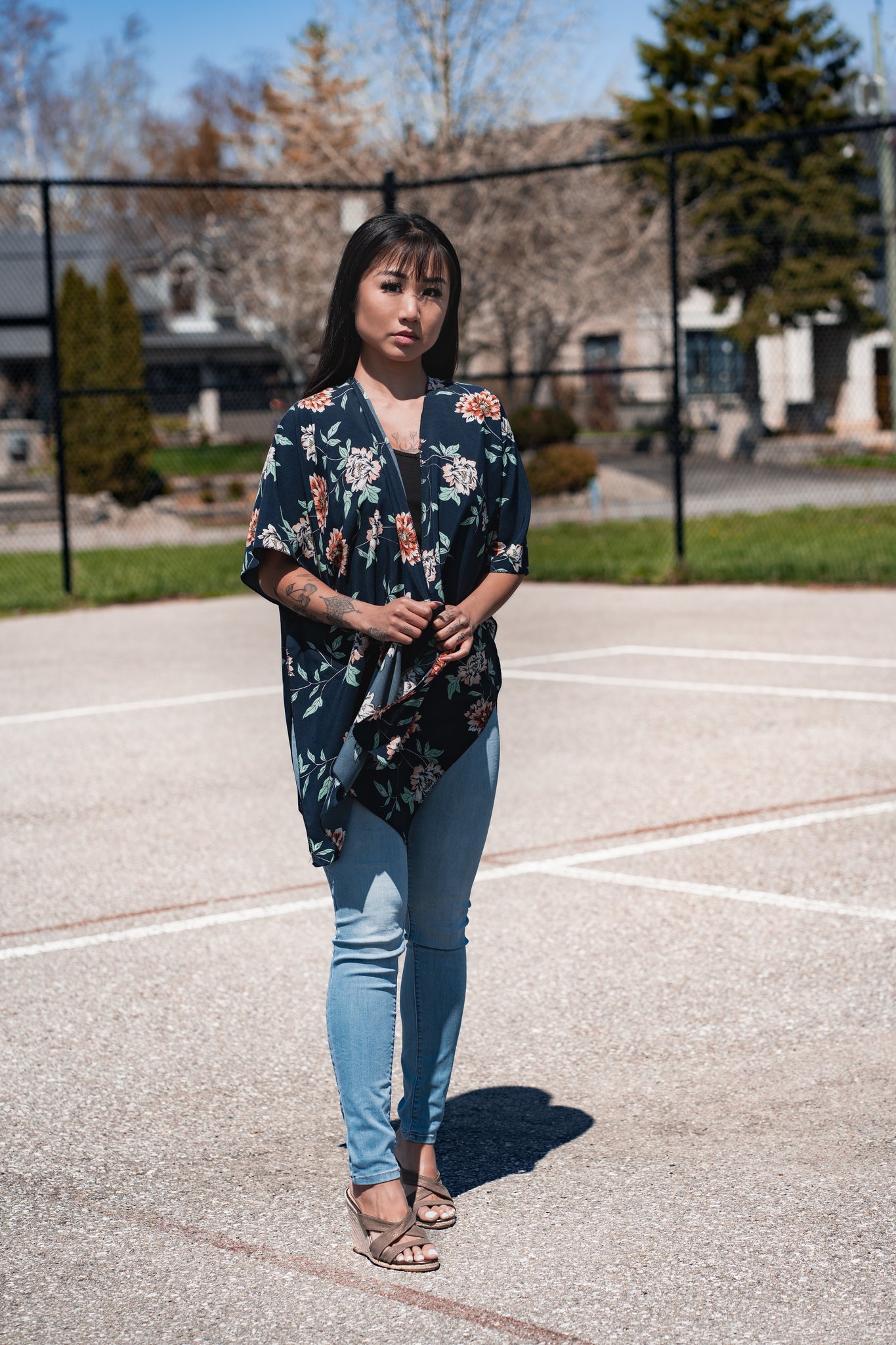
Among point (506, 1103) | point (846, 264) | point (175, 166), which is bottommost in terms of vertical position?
point (506, 1103)

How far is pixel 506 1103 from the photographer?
147 inches

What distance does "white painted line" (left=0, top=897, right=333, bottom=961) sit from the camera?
4.93m

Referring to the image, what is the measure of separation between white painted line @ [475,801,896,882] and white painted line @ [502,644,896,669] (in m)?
3.25

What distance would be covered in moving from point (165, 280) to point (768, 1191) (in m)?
42.2

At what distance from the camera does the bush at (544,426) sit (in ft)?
89.2

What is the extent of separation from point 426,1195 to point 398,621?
3.72 ft

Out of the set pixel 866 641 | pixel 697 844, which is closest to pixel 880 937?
pixel 697 844

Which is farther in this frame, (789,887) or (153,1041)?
(789,887)

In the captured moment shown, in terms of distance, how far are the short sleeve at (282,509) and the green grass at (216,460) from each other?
88.9ft

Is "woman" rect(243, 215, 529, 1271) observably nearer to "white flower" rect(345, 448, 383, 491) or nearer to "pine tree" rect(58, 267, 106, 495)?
"white flower" rect(345, 448, 383, 491)

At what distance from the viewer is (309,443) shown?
3.01 meters

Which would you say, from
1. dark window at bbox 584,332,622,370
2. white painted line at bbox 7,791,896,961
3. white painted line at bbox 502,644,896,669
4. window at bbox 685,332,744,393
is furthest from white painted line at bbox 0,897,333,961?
dark window at bbox 584,332,622,370

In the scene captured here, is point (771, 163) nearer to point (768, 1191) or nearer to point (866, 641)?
point (866, 641)

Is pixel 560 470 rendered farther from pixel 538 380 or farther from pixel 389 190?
pixel 389 190
